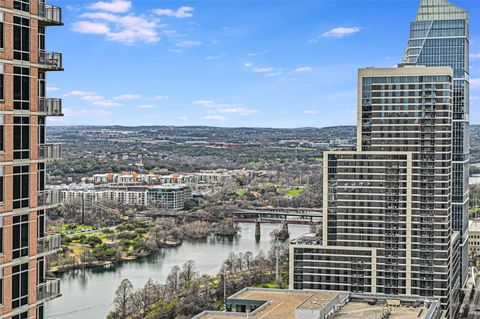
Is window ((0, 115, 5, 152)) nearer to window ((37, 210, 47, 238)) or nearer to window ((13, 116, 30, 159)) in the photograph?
window ((13, 116, 30, 159))

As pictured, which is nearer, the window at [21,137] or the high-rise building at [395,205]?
the window at [21,137]

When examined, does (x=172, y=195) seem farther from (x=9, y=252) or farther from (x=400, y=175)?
(x=9, y=252)

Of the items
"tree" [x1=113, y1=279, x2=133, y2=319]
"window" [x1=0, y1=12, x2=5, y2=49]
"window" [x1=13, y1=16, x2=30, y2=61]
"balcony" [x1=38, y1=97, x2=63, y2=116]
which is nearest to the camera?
"window" [x1=0, y1=12, x2=5, y2=49]

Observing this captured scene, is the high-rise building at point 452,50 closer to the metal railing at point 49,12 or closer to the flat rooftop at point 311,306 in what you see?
the flat rooftop at point 311,306

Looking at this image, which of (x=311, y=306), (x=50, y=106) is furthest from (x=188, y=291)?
(x=50, y=106)

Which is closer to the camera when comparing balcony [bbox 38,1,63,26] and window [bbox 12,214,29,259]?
window [bbox 12,214,29,259]

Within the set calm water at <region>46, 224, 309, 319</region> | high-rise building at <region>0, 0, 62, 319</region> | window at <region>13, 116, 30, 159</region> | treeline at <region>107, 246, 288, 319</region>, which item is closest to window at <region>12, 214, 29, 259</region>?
high-rise building at <region>0, 0, 62, 319</region>

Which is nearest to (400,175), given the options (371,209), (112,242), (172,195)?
(371,209)

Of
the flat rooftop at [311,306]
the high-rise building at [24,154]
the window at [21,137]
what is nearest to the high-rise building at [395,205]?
the flat rooftop at [311,306]
